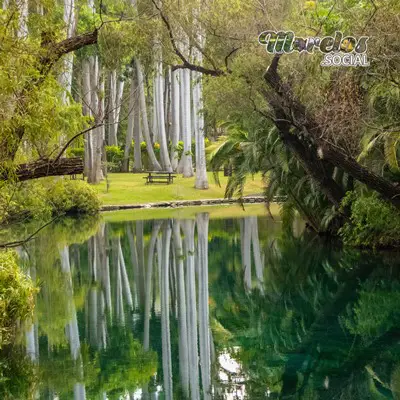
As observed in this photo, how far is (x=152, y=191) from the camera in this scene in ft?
135

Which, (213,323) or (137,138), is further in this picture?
(137,138)

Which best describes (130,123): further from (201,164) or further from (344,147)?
(344,147)

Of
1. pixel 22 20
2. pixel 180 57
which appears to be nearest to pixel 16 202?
pixel 22 20

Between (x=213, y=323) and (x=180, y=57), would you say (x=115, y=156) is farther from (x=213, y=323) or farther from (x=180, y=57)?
(x=213, y=323)

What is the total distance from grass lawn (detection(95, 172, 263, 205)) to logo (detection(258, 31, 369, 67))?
863 inches

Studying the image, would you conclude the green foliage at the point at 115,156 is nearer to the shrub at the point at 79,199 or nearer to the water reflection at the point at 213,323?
the shrub at the point at 79,199

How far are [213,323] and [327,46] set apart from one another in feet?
22.6

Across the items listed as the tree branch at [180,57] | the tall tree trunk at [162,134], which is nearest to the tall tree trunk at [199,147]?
the tall tree trunk at [162,134]

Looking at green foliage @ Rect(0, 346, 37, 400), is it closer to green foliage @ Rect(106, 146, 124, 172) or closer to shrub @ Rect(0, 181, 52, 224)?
shrub @ Rect(0, 181, 52, 224)

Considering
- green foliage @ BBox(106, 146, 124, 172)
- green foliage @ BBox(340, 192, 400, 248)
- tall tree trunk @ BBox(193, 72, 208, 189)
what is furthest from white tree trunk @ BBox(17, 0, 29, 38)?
green foliage @ BBox(106, 146, 124, 172)

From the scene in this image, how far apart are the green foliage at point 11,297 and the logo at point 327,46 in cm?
734

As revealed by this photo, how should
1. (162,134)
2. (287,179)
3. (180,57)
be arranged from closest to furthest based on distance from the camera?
1. (180,57)
2. (287,179)
3. (162,134)

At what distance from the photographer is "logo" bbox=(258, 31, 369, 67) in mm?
14992

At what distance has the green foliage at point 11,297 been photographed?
10.8 m
